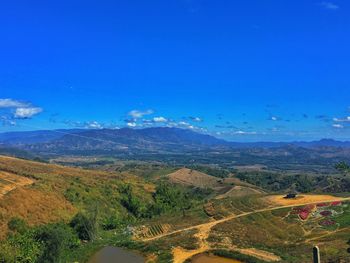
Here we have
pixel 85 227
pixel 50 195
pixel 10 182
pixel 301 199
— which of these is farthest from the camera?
pixel 301 199

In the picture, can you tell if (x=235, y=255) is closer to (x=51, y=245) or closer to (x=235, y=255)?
(x=235, y=255)

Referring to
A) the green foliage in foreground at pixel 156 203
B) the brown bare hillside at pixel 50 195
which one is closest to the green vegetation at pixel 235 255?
the brown bare hillside at pixel 50 195

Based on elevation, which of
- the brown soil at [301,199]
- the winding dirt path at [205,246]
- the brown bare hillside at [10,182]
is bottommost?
the winding dirt path at [205,246]

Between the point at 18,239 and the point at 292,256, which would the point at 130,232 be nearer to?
the point at 18,239

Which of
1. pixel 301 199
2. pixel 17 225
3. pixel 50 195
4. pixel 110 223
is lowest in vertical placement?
pixel 110 223

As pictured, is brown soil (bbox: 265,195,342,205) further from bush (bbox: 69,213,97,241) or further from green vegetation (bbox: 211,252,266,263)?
bush (bbox: 69,213,97,241)

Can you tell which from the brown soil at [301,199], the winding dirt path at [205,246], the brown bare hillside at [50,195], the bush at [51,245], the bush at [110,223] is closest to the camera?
the bush at [51,245]

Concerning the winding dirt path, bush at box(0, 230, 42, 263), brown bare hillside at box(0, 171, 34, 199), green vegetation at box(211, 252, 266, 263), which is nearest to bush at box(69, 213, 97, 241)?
the winding dirt path

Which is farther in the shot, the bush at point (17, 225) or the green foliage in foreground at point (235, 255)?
the bush at point (17, 225)

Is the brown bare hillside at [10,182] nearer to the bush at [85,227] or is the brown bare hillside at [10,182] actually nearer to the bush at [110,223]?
the bush at [85,227]

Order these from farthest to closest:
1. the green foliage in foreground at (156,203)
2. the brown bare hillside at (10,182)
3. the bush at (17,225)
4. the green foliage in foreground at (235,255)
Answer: the green foliage in foreground at (156,203)
the brown bare hillside at (10,182)
the bush at (17,225)
the green foliage in foreground at (235,255)

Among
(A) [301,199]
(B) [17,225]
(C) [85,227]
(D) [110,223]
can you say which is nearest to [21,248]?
(B) [17,225]
